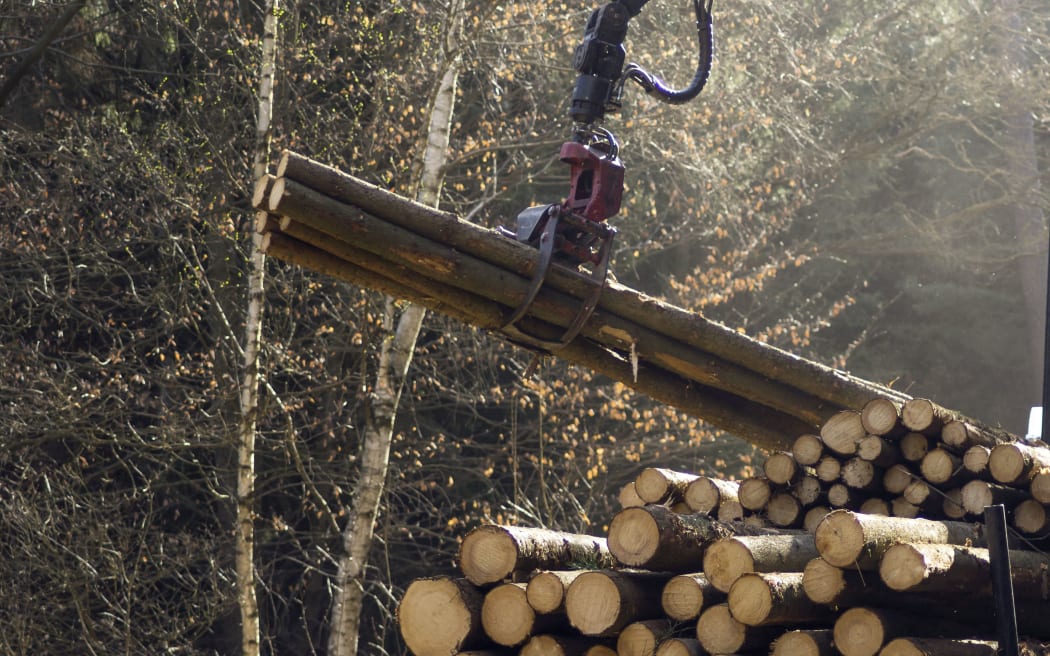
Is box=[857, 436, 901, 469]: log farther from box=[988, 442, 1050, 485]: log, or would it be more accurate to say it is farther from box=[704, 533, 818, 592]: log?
box=[704, 533, 818, 592]: log

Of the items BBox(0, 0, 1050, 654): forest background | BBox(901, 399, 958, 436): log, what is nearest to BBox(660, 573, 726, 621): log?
BBox(901, 399, 958, 436): log

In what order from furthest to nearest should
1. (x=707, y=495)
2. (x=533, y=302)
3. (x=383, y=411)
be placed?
1. (x=383, y=411)
2. (x=707, y=495)
3. (x=533, y=302)

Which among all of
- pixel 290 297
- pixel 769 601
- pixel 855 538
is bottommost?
pixel 769 601

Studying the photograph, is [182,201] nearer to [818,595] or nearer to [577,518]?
[577,518]

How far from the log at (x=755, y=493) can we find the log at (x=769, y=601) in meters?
1.25

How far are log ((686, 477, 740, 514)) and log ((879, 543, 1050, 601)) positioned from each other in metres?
1.20

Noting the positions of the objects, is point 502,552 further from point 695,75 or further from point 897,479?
point 695,75

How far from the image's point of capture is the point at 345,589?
848cm

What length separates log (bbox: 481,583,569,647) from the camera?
3.95 meters

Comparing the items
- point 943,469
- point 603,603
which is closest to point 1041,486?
point 943,469

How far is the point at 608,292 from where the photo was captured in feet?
15.9

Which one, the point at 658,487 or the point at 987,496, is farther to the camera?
the point at 658,487

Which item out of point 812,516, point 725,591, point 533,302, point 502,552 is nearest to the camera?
point 725,591

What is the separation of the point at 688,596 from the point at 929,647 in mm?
769
